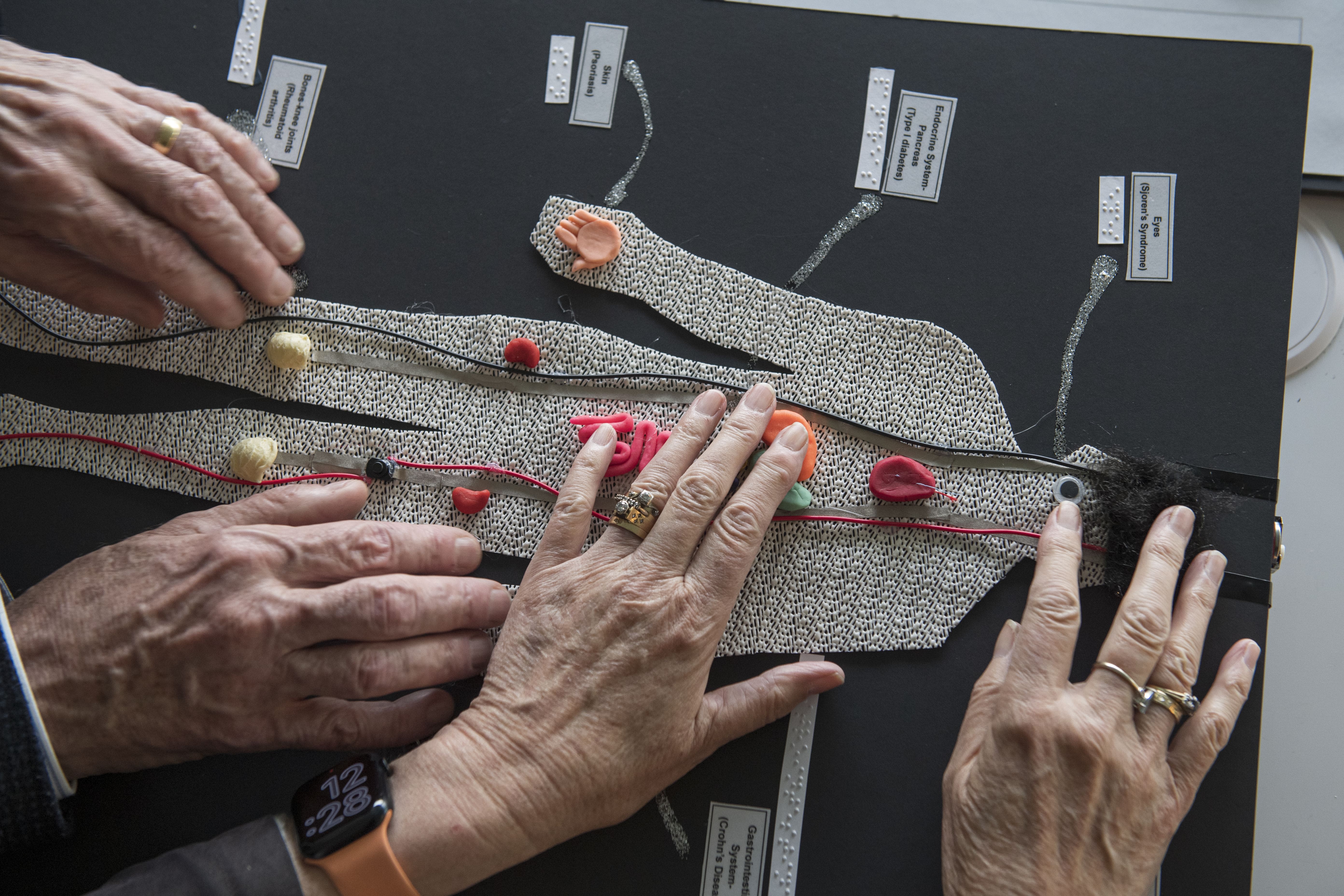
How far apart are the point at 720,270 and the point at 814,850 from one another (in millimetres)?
982

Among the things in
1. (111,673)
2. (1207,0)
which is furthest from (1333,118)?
(111,673)

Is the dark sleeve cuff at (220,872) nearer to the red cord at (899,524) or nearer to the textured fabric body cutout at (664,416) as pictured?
the textured fabric body cutout at (664,416)

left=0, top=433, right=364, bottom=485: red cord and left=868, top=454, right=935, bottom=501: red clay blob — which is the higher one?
left=868, top=454, right=935, bottom=501: red clay blob

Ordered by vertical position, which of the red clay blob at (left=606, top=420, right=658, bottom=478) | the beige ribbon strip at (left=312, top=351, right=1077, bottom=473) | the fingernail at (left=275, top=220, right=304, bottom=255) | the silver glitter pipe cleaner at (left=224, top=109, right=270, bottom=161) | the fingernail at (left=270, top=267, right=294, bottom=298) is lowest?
the red clay blob at (left=606, top=420, right=658, bottom=478)

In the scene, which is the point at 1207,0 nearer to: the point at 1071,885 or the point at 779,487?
the point at 779,487

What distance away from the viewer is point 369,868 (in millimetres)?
990

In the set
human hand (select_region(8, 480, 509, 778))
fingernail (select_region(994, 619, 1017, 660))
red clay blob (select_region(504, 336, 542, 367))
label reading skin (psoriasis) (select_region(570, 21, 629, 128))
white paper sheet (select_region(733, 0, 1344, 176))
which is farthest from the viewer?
white paper sheet (select_region(733, 0, 1344, 176))

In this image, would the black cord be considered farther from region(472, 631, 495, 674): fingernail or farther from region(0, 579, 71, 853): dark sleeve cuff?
region(0, 579, 71, 853): dark sleeve cuff

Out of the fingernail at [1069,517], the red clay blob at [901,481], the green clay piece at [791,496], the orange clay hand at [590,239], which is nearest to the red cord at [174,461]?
the orange clay hand at [590,239]

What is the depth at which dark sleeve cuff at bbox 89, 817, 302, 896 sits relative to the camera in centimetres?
97

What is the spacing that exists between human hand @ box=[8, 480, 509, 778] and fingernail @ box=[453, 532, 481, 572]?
0.05 meters

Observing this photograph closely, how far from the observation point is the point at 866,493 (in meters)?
1.28

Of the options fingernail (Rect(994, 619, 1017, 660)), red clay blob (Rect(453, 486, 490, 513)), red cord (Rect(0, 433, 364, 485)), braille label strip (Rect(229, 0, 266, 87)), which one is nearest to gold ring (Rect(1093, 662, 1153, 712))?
fingernail (Rect(994, 619, 1017, 660))

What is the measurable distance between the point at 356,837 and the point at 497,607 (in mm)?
358
